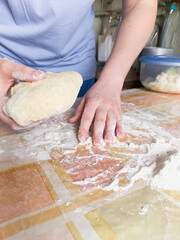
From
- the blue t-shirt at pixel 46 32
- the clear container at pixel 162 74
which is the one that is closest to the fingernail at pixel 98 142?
the blue t-shirt at pixel 46 32

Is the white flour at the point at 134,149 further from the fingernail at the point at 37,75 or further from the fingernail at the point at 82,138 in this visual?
the fingernail at the point at 37,75

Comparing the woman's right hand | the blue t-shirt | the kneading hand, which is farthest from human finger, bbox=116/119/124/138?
the blue t-shirt

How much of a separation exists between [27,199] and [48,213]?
0.19 feet

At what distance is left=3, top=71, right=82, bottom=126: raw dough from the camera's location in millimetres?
517

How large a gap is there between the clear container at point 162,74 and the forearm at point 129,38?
8.9 inches

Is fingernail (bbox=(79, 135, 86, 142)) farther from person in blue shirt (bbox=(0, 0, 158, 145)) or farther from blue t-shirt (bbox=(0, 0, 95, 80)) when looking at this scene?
blue t-shirt (bbox=(0, 0, 95, 80))

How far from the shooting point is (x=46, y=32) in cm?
77

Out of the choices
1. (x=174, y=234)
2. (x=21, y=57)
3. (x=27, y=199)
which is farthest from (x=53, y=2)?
(x=174, y=234)

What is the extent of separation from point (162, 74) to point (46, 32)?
650 mm

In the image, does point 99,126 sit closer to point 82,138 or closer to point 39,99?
point 82,138

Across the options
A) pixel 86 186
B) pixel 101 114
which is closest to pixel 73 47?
pixel 101 114

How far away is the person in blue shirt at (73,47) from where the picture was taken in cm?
61

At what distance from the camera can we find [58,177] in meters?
0.44

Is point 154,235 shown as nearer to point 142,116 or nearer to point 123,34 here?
point 142,116
